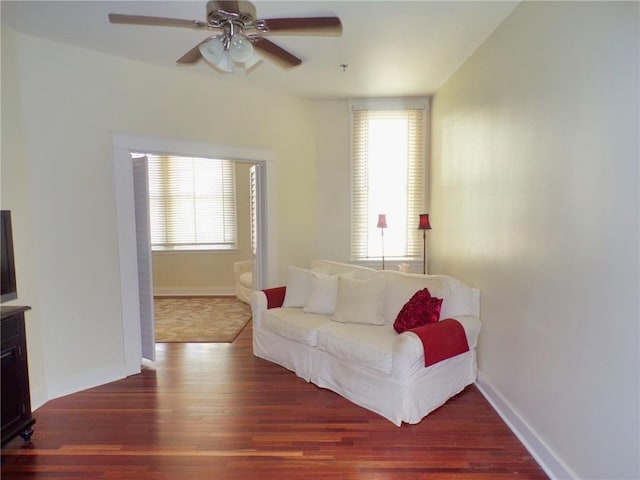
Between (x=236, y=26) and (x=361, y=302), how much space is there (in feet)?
A: 7.49

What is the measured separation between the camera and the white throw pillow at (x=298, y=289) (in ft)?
12.8

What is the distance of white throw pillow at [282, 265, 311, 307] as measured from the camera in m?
3.89

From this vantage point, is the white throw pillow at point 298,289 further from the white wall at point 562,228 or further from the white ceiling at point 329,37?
the white ceiling at point 329,37

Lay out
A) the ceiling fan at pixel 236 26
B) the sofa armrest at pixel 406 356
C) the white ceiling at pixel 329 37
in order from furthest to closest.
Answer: the sofa armrest at pixel 406 356 < the white ceiling at pixel 329 37 < the ceiling fan at pixel 236 26

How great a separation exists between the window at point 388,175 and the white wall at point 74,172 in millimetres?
1916

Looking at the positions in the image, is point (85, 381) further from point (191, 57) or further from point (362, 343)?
point (191, 57)

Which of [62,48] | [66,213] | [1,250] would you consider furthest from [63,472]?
[62,48]

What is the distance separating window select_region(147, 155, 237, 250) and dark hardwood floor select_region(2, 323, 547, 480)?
3.71 m

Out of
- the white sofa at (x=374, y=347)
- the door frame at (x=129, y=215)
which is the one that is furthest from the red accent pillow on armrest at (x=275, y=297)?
the door frame at (x=129, y=215)

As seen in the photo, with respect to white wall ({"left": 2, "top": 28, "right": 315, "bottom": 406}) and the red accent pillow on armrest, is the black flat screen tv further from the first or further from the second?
the red accent pillow on armrest

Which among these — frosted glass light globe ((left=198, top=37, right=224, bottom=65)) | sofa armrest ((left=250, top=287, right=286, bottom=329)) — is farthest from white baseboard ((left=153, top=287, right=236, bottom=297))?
frosted glass light globe ((left=198, top=37, right=224, bottom=65))

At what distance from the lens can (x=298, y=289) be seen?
12.9ft

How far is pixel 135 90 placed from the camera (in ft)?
11.4

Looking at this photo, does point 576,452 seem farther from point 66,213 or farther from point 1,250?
point 66,213
